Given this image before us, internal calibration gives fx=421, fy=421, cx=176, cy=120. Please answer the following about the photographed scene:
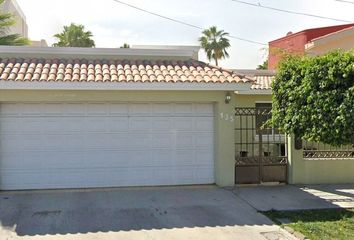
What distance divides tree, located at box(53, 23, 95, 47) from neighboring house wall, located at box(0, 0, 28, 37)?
2.63 m

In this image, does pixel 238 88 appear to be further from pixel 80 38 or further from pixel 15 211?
pixel 80 38

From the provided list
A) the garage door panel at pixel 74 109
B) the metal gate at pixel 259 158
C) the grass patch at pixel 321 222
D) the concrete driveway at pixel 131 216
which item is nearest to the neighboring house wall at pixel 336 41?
the metal gate at pixel 259 158

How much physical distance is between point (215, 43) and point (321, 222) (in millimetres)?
36882

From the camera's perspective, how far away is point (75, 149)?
419 inches

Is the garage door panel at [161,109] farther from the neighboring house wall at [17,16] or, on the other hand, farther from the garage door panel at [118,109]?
the neighboring house wall at [17,16]

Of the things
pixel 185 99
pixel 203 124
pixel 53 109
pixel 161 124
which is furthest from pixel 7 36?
pixel 203 124

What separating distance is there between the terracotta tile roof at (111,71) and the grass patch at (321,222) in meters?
3.70

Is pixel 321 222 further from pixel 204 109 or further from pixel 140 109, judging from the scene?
pixel 140 109

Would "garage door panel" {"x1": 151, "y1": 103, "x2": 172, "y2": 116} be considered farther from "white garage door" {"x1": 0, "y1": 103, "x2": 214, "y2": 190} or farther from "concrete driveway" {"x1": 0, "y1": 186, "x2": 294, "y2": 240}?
"concrete driveway" {"x1": 0, "y1": 186, "x2": 294, "y2": 240}

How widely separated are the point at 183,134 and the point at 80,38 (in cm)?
2499

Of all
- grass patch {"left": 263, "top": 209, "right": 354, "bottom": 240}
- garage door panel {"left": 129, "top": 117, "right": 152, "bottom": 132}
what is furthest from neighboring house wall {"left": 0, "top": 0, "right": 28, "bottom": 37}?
grass patch {"left": 263, "top": 209, "right": 354, "bottom": 240}

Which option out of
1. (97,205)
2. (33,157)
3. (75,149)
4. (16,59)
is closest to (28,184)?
(33,157)

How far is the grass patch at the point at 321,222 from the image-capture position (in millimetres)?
7363

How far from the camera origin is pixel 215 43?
43.6 m
